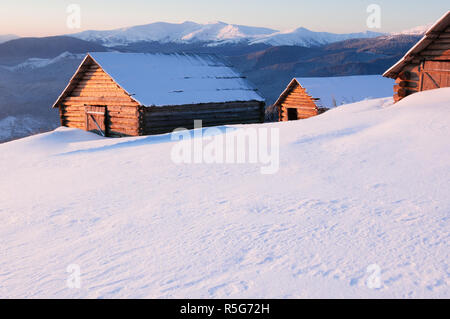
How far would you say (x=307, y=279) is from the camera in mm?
3318

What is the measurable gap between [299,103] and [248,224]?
2239 centimetres

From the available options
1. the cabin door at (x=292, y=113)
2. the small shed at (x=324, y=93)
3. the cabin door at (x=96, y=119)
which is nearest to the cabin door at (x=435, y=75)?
the small shed at (x=324, y=93)

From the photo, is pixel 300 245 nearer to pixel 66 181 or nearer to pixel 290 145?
pixel 290 145

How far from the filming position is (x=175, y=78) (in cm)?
1919

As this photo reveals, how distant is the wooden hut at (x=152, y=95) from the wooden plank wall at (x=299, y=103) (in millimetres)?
5393

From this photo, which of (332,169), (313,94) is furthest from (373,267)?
(313,94)

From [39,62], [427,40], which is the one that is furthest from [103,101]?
[39,62]

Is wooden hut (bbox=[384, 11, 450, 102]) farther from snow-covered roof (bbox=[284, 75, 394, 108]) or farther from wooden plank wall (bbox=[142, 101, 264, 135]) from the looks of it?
snow-covered roof (bbox=[284, 75, 394, 108])

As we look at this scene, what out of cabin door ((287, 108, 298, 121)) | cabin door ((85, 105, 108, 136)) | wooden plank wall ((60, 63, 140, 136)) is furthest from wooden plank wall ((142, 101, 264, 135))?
cabin door ((287, 108, 298, 121))

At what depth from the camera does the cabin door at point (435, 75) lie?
12.9 m

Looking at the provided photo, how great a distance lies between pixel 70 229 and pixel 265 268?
8.75 ft

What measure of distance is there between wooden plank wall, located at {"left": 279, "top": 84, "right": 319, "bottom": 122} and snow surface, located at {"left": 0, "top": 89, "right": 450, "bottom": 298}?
654 inches

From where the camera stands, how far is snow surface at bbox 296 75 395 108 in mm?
24531

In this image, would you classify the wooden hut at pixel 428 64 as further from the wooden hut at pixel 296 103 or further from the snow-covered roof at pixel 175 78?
the wooden hut at pixel 296 103
